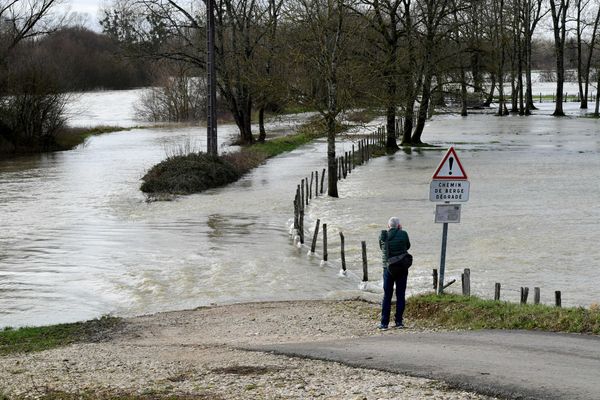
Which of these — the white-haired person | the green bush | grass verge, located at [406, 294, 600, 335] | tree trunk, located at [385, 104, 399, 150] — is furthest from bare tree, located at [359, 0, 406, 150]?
the white-haired person

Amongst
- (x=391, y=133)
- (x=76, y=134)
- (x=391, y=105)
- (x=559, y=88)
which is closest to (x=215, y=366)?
(x=391, y=105)

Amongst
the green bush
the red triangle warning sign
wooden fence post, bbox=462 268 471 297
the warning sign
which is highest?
the red triangle warning sign

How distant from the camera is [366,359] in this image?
1026 cm

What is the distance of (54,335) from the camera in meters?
13.9

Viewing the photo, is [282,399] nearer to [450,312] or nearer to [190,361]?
[190,361]

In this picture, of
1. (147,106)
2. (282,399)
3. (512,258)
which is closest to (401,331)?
(282,399)

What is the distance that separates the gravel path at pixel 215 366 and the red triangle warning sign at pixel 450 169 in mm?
2709

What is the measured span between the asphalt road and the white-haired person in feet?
1.70

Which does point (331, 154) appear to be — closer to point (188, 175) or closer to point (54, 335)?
point (188, 175)

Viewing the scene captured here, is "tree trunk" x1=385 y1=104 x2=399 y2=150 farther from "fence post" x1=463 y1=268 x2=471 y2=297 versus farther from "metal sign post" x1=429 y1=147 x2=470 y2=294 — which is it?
"metal sign post" x1=429 y1=147 x2=470 y2=294

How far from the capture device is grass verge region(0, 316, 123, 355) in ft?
42.3

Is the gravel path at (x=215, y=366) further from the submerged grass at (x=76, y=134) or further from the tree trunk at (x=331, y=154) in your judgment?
the submerged grass at (x=76, y=134)

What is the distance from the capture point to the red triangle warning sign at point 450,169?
1439cm

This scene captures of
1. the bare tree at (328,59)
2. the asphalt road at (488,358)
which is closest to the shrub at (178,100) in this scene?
the bare tree at (328,59)
